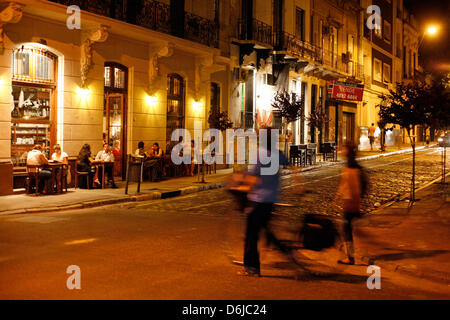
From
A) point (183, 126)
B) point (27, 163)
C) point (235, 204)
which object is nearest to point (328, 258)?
point (235, 204)

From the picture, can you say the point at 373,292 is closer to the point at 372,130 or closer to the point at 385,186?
the point at 385,186

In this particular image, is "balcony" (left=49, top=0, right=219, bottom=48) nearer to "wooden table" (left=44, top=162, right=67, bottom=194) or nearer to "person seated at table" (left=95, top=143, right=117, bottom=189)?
"person seated at table" (left=95, top=143, right=117, bottom=189)

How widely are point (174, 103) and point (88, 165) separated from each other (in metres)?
6.38

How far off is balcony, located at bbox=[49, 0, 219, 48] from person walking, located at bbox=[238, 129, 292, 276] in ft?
36.1

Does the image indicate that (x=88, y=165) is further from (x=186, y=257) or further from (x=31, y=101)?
(x=186, y=257)

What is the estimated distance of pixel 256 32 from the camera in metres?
26.4

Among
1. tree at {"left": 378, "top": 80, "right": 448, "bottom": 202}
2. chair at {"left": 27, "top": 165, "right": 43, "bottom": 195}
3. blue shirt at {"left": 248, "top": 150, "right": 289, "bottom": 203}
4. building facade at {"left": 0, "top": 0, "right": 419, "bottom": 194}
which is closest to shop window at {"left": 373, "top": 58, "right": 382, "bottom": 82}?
building facade at {"left": 0, "top": 0, "right": 419, "bottom": 194}

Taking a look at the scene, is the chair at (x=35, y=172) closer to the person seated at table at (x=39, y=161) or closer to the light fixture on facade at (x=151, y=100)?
the person seated at table at (x=39, y=161)

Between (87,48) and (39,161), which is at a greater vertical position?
(87,48)

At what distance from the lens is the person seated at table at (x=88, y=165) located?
15.2 metres

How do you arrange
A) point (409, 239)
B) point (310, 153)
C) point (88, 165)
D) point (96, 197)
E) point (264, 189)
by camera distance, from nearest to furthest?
1. point (264, 189)
2. point (409, 239)
3. point (96, 197)
4. point (88, 165)
5. point (310, 153)

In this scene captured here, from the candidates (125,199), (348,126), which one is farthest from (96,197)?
(348,126)

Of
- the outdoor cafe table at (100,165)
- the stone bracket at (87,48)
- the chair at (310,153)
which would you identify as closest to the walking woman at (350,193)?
the outdoor cafe table at (100,165)
